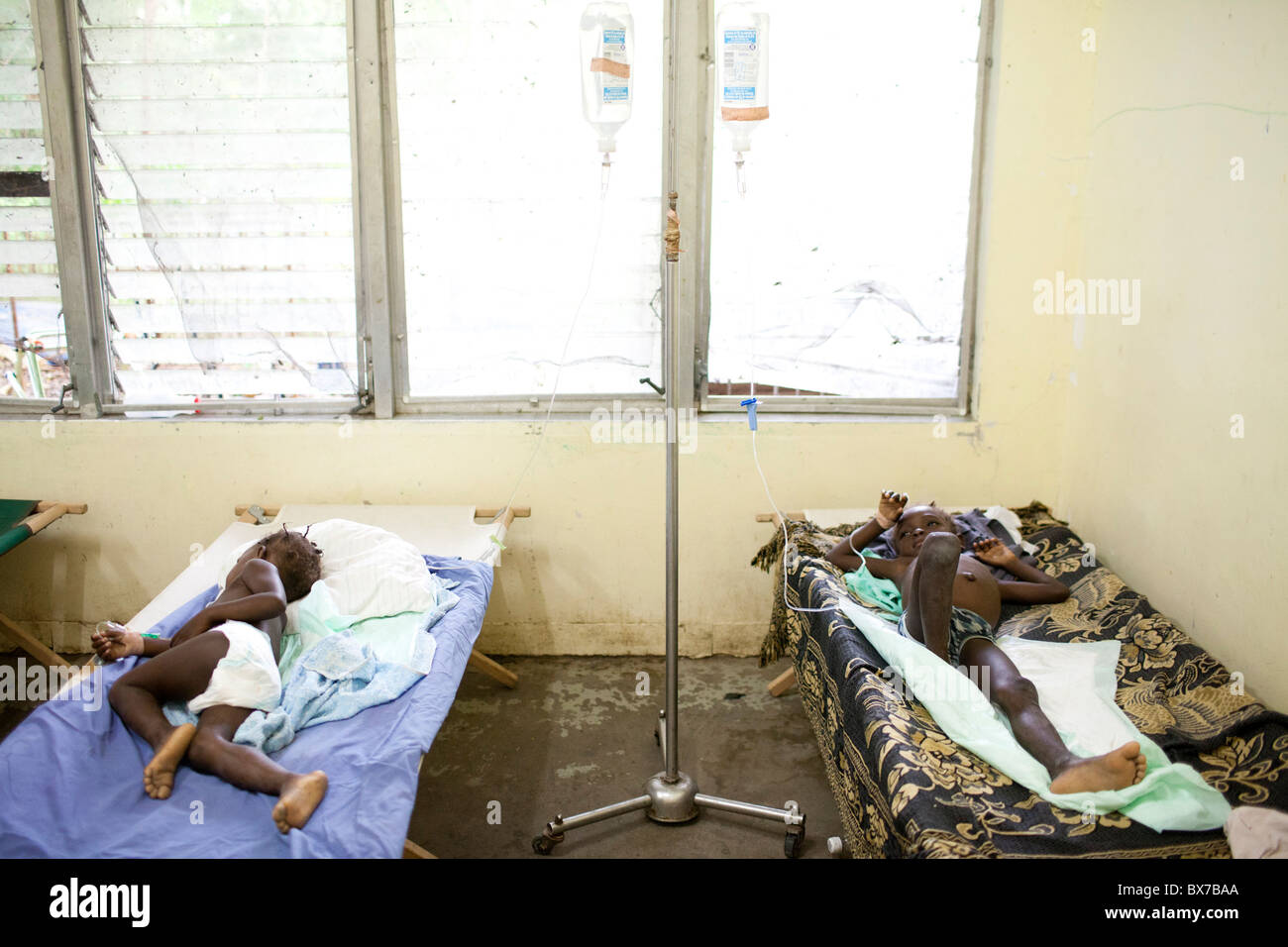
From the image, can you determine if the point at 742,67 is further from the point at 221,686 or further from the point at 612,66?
the point at 221,686

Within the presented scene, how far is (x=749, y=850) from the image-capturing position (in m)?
2.12

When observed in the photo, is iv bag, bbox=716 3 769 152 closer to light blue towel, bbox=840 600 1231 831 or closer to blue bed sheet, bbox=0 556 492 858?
light blue towel, bbox=840 600 1231 831

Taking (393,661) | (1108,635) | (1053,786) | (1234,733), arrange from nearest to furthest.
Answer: (1053,786) → (1234,733) → (393,661) → (1108,635)

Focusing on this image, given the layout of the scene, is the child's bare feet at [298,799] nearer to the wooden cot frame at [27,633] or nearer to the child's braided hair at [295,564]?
the child's braided hair at [295,564]

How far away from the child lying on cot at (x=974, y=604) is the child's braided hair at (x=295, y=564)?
147cm

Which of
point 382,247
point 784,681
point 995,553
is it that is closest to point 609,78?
point 382,247

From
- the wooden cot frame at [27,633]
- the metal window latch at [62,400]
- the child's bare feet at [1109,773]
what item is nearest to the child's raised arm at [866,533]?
the child's bare feet at [1109,773]

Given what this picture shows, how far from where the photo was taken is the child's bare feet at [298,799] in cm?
152

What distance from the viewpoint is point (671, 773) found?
2.26m

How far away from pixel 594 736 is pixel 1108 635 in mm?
1442

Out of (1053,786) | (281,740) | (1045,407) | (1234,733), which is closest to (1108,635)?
(1234,733)

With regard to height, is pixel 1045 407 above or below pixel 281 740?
above

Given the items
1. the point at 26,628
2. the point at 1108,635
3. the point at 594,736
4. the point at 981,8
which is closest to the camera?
the point at 1108,635

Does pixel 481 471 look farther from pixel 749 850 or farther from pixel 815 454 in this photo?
pixel 749 850
